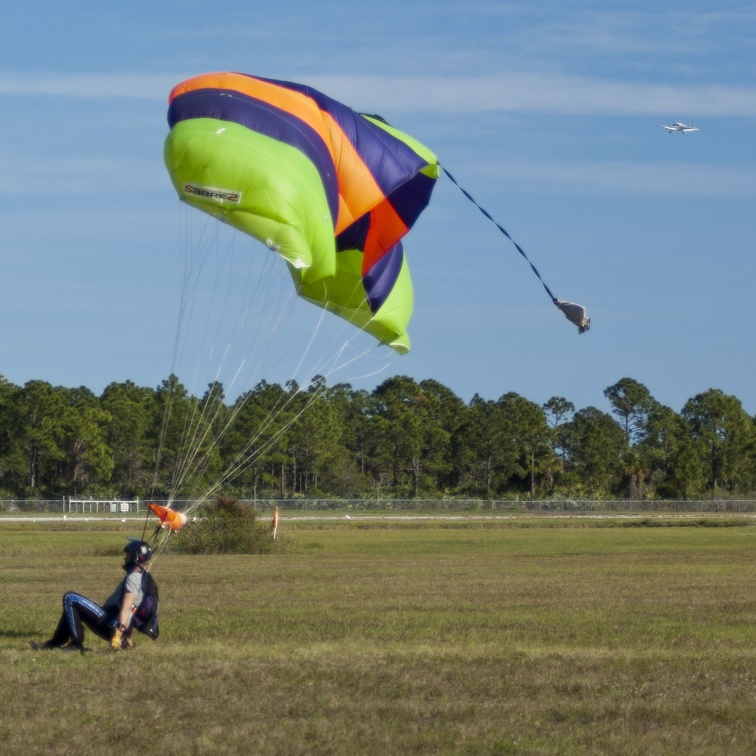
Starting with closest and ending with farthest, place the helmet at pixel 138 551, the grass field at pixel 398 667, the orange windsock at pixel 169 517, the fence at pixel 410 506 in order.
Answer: the grass field at pixel 398 667 < the helmet at pixel 138 551 < the orange windsock at pixel 169 517 < the fence at pixel 410 506

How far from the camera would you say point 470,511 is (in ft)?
275

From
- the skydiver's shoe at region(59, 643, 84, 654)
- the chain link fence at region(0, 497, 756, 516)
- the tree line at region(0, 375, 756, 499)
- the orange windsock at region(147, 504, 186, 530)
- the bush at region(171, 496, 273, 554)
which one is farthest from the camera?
the tree line at region(0, 375, 756, 499)

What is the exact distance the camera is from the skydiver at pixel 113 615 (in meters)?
12.2

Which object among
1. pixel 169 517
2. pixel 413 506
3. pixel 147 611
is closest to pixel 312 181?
pixel 169 517

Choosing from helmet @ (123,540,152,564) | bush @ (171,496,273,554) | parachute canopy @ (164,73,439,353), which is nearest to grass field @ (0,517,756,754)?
helmet @ (123,540,152,564)

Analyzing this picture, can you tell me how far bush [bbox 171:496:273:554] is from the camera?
33031 mm

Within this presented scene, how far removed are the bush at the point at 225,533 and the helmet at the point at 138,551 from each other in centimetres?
2058

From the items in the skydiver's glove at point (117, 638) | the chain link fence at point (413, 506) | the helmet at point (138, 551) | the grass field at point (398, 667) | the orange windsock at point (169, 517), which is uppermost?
the orange windsock at point (169, 517)

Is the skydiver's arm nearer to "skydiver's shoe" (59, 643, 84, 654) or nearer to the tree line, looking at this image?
"skydiver's shoe" (59, 643, 84, 654)

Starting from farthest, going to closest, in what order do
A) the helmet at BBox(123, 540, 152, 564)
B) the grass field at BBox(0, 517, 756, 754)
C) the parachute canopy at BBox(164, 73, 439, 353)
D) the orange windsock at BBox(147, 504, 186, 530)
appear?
1. the parachute canopy at BBox(164, 73, 439, 353)
2. the orange windsock at BBox(147, 504, 186, 530)
3. the helmet at BBox(123, 540, 152, 564)
4. the grass field at BBox(0, 517, 756, 754)

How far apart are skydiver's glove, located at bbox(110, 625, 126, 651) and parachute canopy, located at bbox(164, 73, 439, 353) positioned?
4.05m

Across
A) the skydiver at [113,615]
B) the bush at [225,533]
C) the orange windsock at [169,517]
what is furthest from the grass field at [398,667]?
the bush at [225,533]

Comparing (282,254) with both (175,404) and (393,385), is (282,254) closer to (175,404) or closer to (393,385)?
(175,404)

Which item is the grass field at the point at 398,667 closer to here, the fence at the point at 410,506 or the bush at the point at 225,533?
the bush at the point at 225,533
